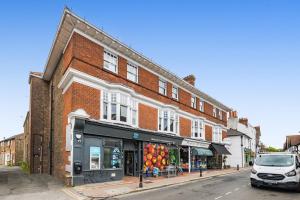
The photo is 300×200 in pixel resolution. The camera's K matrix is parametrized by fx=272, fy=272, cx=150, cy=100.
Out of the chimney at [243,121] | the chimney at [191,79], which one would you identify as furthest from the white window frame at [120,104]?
the chimney at [243,121]

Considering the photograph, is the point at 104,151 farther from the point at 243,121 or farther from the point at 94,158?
the point at 243,121

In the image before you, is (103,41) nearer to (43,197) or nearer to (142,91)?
(142,91)

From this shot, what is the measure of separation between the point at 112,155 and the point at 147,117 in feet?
18.3

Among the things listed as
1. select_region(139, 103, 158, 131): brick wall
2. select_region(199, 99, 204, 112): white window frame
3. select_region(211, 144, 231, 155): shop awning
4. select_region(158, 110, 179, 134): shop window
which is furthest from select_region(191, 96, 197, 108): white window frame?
select_region(139, 103, 158, 131): brick wall

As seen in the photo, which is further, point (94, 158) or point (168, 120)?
point (168, 120)

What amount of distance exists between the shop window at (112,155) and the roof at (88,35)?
6.72 metres

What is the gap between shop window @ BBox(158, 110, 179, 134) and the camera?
24.6 metres

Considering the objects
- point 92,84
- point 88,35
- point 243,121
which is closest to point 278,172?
point 92,84

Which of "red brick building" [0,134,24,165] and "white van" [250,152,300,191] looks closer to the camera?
"white van" [250,152,300,191]

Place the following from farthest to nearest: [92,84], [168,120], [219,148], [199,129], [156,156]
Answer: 1. [219,148]
2. [199,129]
3. [168,120]
4. [156,156]
5. [92,84]

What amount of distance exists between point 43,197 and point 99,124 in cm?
567

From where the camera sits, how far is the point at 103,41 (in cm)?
1833

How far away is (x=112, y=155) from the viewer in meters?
18.0

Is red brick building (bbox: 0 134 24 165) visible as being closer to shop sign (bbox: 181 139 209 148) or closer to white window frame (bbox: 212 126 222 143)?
shop sign (bbox: 181 139 209 148)
